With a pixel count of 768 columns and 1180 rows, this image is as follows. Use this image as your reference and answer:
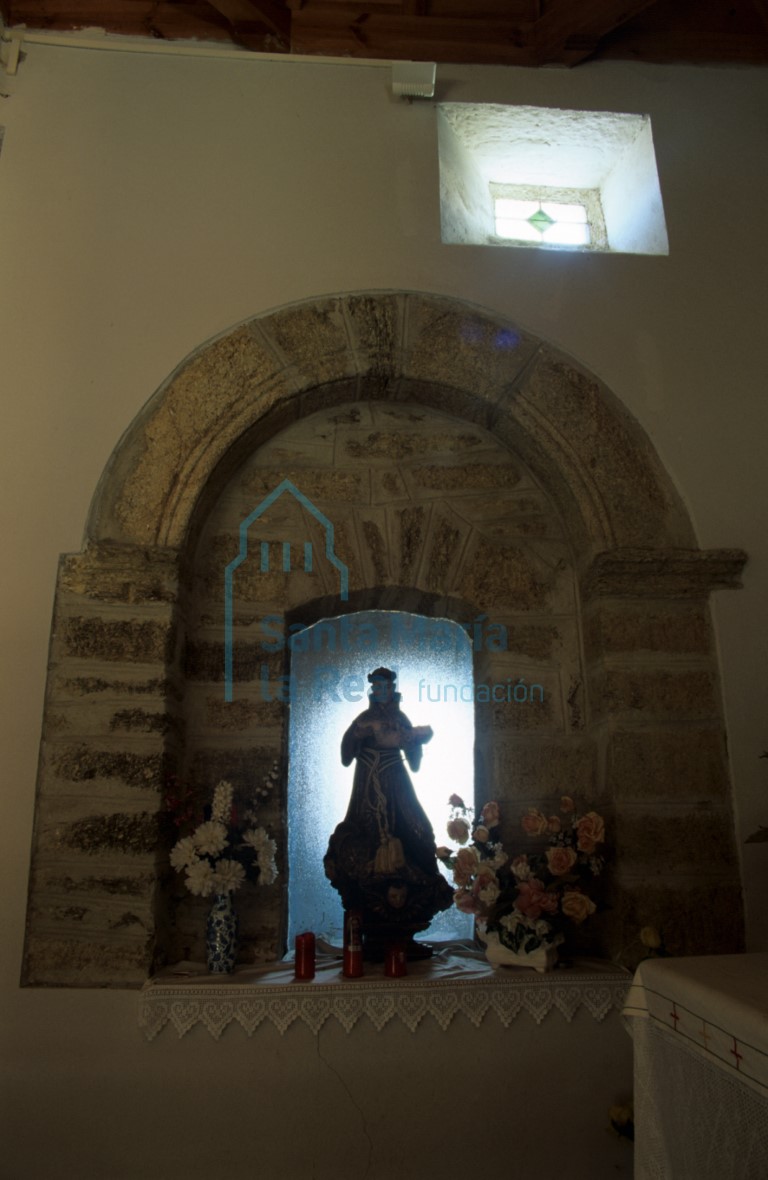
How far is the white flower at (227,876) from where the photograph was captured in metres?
2.58

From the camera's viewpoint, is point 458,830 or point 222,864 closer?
point 222,864

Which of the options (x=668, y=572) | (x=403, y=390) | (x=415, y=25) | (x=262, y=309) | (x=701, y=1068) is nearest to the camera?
(x=701, y=1068)

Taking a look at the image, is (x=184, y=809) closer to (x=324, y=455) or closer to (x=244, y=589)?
(x=244, y=589)

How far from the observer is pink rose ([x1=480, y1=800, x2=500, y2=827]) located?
9.05 feet

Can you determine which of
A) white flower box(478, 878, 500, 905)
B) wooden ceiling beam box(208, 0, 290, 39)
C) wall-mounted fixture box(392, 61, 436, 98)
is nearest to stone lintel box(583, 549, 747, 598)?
white flower box(478, 878, 500, 905)

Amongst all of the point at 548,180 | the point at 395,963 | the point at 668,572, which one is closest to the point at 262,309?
the point at 548,180

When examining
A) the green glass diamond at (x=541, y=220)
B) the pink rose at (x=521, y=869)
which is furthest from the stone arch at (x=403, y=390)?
the pink rose at (x=521, y=869)

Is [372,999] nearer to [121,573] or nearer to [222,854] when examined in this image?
[222,854]

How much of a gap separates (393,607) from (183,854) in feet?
3.99

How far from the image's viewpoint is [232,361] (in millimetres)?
3006

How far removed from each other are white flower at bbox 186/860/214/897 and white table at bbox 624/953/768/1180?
1.40 m

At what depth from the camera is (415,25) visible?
137 inches

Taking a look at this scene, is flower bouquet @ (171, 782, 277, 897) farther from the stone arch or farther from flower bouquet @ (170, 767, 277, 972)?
the stone arch

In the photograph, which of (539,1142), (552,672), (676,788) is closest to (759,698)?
A: (676,788)
